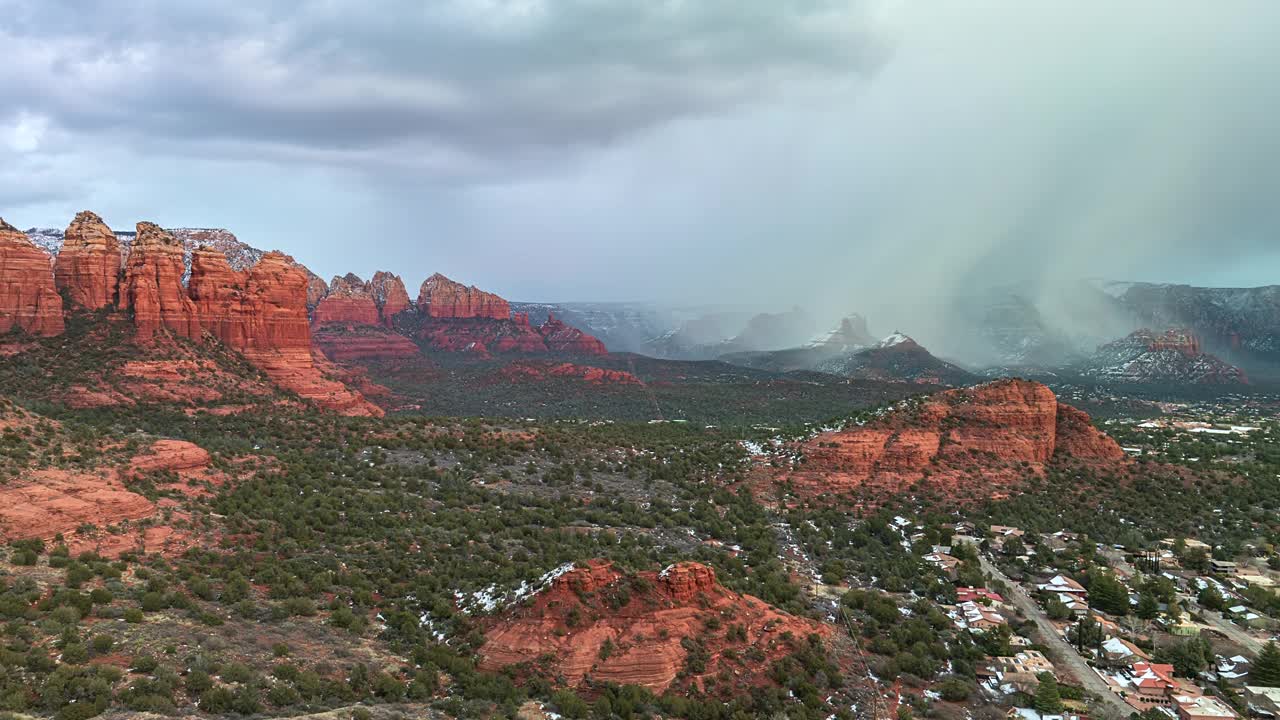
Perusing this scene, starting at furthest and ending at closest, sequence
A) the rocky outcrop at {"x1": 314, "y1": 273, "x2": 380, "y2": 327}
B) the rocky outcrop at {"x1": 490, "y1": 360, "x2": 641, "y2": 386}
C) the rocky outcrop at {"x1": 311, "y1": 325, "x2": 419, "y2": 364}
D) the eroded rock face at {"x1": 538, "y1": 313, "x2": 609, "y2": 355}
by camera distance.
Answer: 1. the eroded rock face at {"x1": 538, "y1": 313, "x2": 609, "y2": 355}
2. the rocky outcrop at {"x1": 314, "y1": 273, "x2": 380, "y2": 327}
3. the rocky outcrop at {"x1": 311, "y1": 325, "x2": 419, "y2": 364}
4. the rocky outcrop at {"x1": 490, "y1": 360, "x2": 641, "y2": 386}

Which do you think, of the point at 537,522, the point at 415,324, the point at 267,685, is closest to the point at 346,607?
the point at 267,685

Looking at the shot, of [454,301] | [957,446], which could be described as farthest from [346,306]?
[957,446]

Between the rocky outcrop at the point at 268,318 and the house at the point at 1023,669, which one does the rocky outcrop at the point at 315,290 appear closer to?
the rocky outcrop at the point at 268,318

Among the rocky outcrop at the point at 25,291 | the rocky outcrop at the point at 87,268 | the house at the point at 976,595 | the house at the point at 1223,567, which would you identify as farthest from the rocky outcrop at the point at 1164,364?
the rocky outcrop at the point at 25,291

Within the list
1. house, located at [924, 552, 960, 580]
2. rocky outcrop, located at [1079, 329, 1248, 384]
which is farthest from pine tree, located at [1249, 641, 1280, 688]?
rocky outcrop, located at [1079, 329, 1248, 384]

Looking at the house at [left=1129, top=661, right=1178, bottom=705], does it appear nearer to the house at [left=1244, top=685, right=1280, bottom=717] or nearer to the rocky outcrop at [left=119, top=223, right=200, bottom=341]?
the house at [left=1244, top=685, right=1280, bottom=717]

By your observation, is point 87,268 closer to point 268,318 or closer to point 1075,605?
point 268,318

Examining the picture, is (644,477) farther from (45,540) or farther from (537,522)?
(45,540)
